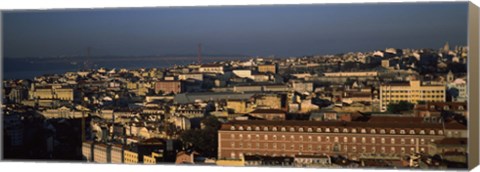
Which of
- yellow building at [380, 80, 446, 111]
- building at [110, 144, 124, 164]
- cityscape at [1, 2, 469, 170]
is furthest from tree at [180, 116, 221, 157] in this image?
yellow building at [380, 80, 446, 111]

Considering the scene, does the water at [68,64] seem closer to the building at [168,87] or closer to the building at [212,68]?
the building at [212,68]

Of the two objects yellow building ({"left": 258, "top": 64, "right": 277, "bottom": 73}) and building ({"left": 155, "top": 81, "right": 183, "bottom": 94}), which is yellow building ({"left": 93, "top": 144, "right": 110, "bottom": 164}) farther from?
yellow building ({"left": 258, "top": 64, "right": 277, "bottom": 73})

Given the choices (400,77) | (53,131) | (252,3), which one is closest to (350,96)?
(400,77)

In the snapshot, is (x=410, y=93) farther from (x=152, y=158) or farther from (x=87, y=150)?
(x=87, y=150)

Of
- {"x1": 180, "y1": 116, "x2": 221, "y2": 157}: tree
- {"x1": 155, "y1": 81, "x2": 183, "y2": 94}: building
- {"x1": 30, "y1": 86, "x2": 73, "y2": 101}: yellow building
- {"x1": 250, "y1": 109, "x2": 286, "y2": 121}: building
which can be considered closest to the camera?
{"x1": 250, "y1": 109, "x2": 286, "y2": 121}: building

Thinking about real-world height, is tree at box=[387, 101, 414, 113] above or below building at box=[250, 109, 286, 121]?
above
